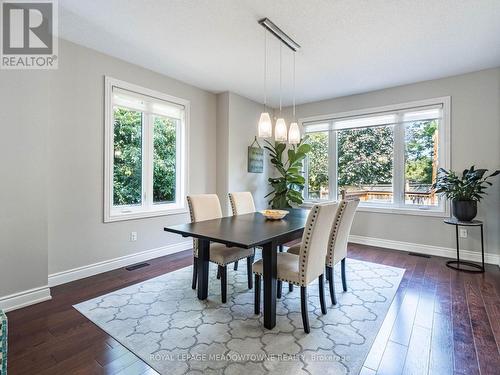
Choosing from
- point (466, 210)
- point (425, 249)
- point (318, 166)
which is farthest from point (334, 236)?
point (318, 166)

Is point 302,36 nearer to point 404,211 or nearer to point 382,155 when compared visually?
point 382,155

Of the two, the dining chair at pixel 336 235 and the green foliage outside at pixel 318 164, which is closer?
the dining chair at pixel 336 235

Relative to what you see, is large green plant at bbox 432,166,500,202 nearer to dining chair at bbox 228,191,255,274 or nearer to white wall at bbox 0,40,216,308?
dining chair at bbox 228,191,255,274

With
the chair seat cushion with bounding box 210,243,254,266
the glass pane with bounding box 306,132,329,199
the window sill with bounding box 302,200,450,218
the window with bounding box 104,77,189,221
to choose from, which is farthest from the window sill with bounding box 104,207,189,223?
the window sill with bounding box 302,200,450,218

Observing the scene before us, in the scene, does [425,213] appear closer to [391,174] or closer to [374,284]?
[391,174]

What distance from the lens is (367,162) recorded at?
467 cm

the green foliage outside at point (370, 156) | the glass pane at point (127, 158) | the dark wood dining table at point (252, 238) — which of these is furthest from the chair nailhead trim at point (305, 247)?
the green foliage outside at point (370, 156)

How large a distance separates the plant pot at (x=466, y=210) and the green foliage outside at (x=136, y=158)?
4055 mm

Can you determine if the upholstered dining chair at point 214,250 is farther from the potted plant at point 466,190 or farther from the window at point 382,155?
the potted plant at point 466,190

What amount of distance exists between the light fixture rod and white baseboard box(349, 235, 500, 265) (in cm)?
336

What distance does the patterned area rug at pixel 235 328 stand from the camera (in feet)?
5.43

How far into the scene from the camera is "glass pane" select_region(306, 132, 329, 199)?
16.8 feet

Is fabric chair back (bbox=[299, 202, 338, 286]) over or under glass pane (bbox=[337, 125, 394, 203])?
under

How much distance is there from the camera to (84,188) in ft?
9.98
